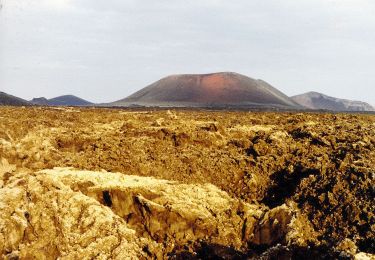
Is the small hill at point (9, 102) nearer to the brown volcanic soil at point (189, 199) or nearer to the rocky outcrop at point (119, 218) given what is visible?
the brown volcanic soil at point (189, 199)

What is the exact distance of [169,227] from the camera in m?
9.00

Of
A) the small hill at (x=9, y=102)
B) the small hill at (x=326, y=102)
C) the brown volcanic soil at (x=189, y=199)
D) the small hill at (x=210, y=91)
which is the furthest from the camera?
the small hill at (x=326, y=102)

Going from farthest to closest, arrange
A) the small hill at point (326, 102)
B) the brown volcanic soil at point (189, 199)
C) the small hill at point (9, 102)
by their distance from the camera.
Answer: the small hill at point (326, 102) → the small hill at point (9, 102) → the brown volcanic soil at point (189, 199)

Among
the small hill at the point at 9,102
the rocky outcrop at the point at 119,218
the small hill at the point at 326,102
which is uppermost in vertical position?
the small hill at the point at 326,102

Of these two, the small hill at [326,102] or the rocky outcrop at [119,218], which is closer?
the rocky outcrop at [119,218]

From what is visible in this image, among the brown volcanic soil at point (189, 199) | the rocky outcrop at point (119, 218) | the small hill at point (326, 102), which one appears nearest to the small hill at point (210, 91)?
the small hill at point (326, 102)

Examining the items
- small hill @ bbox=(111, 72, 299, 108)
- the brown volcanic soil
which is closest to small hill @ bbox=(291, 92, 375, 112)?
small hill @ bbox=(111, 72, 299, 108)

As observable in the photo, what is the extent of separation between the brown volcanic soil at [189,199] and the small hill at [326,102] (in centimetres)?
13083

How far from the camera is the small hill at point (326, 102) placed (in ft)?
457

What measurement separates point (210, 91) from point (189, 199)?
99.2 meters

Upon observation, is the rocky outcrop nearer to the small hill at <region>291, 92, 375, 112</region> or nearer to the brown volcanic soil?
the brown volcanic soil

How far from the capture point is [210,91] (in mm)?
108062

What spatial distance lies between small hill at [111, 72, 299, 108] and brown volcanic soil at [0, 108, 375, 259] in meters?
81.7

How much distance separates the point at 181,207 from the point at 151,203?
0.61m
